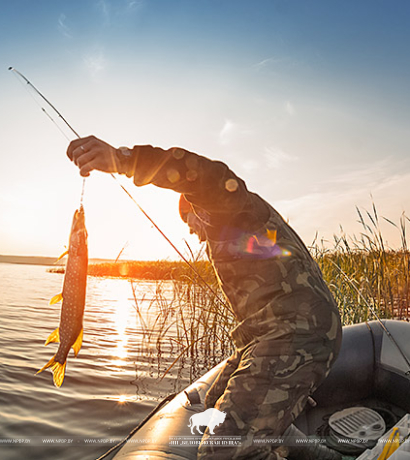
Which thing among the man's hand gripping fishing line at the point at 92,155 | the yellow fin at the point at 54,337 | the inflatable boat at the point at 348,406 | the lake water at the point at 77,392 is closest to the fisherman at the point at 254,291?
the man's hand gripping fishing line at the point at 92,155

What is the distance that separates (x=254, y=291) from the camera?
2.21m

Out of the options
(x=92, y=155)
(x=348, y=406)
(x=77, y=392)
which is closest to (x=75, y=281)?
(x=92, y=155)

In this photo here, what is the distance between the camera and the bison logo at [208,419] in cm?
203

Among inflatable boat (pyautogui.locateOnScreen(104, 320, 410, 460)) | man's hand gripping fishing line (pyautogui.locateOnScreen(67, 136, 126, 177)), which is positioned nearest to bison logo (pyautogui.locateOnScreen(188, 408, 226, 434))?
inflatable boat (pyautogui.locateOnScreen(104, 320, 410, 460))

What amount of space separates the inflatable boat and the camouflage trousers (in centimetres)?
44

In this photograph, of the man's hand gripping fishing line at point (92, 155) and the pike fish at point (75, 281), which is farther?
the pike fish at point (75, 281)

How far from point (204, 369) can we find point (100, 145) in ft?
15.2

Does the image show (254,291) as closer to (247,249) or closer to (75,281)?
(247,249)

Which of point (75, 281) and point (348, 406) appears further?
point (348, 406)

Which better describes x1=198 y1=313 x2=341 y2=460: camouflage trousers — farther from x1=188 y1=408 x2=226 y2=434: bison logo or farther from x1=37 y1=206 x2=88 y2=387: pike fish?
x1=37 y1=206 x2=88 y2=387: pike fish

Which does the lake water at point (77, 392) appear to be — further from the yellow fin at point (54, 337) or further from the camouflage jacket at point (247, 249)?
the camouflage jacket at point (247, 249)

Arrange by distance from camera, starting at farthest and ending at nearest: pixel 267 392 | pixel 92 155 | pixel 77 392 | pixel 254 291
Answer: pixel 77 392, pixel 254 291, pixel 267 392, pixel 92 155

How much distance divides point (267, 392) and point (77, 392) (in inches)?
140

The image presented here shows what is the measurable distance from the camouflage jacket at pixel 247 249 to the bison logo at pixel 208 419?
→ 42cm
